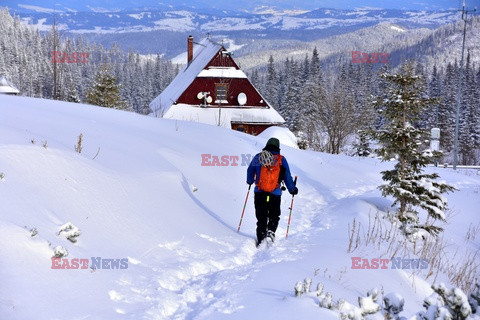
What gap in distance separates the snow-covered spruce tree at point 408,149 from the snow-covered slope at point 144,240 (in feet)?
3.38

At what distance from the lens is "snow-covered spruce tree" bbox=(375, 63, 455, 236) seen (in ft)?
28.7

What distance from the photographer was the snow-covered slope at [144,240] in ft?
12.1

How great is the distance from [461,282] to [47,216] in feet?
18.8

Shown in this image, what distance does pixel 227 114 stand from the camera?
34438 millimetres

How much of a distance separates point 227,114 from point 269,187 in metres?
28.2

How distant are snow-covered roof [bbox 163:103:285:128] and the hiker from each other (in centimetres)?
2619

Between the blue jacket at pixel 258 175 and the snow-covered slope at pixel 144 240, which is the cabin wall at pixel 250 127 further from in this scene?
the blue jacket at pixel 258 175

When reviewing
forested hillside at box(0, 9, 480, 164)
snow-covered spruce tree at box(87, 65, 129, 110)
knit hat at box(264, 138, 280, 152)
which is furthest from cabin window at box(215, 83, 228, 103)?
knit hat at box(264, 138, 280, 152)

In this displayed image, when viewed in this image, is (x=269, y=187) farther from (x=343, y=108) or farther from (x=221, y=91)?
(x=221, y=91)

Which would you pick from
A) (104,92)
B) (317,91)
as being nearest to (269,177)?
(317,91)

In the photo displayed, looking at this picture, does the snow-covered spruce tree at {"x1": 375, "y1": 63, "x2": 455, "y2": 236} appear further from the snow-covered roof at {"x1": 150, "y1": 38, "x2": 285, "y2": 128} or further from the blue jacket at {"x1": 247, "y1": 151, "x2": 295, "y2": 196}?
the snow-covered roof at {"x1": 150, "y1": 38, "x2": 285, "y2": 128}

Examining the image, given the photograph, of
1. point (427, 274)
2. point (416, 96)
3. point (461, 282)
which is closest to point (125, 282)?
point (427, 274)

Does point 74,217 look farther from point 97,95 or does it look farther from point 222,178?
point 97,95

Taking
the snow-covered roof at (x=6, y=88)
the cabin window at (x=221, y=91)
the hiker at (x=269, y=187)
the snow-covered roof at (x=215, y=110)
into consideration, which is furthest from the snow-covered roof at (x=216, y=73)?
the hiker at (x=269, y=187)
